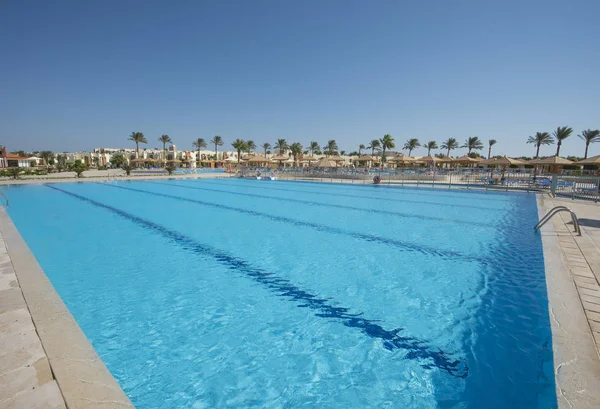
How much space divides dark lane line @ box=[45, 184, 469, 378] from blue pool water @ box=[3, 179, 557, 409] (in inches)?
0.8

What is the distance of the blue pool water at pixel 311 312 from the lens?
9.25ft

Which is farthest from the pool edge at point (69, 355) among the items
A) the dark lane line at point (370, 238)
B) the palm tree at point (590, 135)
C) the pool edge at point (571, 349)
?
the palm tree at point (590, 135)

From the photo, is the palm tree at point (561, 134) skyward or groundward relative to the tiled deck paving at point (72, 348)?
skyward

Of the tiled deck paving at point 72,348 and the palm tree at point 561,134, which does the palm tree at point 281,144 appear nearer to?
the palm tree at point 561,134

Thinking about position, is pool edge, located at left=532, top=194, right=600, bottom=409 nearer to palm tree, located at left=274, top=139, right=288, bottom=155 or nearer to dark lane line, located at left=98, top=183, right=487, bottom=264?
dark lane line, located at left=98, top=183, right=487, bottom=264

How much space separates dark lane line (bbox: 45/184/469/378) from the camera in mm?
3187

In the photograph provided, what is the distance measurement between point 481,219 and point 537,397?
864 cm

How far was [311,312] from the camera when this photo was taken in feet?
13.6

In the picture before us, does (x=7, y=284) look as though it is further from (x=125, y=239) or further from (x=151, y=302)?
(x=125, y=239)

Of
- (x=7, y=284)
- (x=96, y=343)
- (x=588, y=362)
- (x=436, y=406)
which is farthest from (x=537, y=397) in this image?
(x=7, y=284)

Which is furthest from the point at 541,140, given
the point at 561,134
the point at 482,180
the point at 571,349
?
the point at 571,349

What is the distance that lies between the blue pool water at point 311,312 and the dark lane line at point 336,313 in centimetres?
2

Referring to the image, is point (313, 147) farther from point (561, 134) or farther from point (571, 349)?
point (571, 349)

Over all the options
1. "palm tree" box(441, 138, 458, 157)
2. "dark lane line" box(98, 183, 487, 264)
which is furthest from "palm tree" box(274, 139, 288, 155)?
"dark lane line" box(98, 183, 487, 264)
